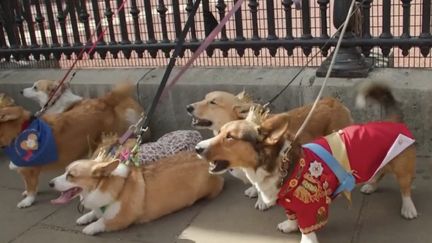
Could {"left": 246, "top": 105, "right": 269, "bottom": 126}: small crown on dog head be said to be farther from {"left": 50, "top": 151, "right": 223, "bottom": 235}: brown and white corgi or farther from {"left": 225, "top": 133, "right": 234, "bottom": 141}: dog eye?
{"left": 50, "top": 151, "right": 223, "bottom": 235}: brown and white corgi

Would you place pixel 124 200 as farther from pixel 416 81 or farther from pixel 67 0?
pixel 67 0

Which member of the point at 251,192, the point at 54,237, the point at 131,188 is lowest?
the point at 54,237

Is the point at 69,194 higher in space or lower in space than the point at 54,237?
higher

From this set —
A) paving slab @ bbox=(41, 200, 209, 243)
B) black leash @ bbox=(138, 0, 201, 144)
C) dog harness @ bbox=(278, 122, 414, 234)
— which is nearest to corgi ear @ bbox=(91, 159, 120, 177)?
black leash @ bbox=(138, 0, 201, 144)

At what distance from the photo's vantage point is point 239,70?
18.1ft

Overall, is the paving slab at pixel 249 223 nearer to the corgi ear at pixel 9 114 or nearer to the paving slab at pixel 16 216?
the paving slab at pixel 16 216

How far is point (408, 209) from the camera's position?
3.83 m

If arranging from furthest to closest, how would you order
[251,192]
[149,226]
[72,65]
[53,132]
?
[72,65] → [53,132] → [251,192] → [149,226]

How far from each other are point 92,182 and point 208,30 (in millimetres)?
2336

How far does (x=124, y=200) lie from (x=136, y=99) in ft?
5.95

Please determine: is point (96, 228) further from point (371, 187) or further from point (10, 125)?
point (371, 187)

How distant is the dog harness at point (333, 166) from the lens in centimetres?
342

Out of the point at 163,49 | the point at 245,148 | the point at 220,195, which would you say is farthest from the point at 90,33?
the point at 245,148

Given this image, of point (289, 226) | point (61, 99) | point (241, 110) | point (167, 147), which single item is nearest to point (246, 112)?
point (241, 110)
